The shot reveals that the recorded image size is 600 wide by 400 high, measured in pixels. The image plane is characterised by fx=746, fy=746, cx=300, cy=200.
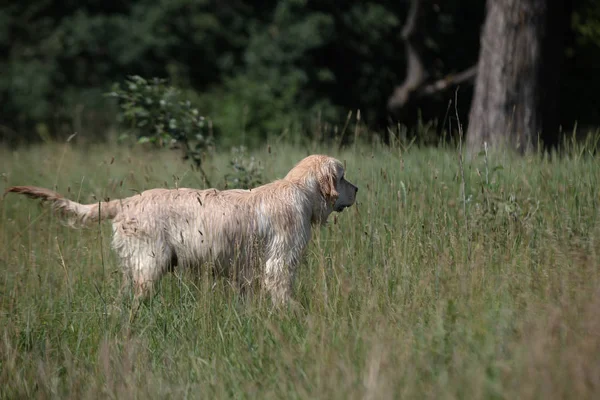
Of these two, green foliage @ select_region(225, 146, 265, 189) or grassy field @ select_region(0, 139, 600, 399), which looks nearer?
grassy field @ select_region(0, 139, 600, 399)

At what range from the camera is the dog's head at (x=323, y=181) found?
547cm

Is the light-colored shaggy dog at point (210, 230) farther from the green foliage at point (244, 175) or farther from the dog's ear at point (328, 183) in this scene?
the green foliage at point (244, 175)

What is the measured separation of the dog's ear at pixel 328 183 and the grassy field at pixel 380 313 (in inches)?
13.8

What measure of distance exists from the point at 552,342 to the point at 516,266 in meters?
1.44

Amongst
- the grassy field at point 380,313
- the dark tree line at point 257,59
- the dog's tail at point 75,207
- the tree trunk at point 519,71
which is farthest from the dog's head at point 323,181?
the dark tree line at point 257,59

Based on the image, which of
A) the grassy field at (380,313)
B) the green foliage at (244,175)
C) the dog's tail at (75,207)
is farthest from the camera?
the green foliage at (244,175)

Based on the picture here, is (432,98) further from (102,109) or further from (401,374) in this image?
(401,374)

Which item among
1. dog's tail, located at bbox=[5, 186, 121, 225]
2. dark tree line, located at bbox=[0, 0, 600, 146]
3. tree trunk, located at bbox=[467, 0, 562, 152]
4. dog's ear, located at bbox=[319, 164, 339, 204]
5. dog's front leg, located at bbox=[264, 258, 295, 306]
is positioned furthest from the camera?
dark tree line, located at bbox=[0, 0, 600, 146]

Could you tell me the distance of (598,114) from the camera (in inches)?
787

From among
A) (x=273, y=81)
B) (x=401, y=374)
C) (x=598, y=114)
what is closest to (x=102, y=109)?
(x=273, y=81)

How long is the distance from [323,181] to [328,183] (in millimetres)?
40

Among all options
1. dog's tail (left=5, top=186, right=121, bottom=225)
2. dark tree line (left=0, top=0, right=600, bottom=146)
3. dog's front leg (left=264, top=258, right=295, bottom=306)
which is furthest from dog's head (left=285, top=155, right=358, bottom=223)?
dark tree line (left=0, top=0, right=600, bottom=146)

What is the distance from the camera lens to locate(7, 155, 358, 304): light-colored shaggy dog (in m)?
5.12

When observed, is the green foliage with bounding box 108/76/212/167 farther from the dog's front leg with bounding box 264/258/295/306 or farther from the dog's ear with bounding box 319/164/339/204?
the dog's front leg with bounding box 264/258/295/306
